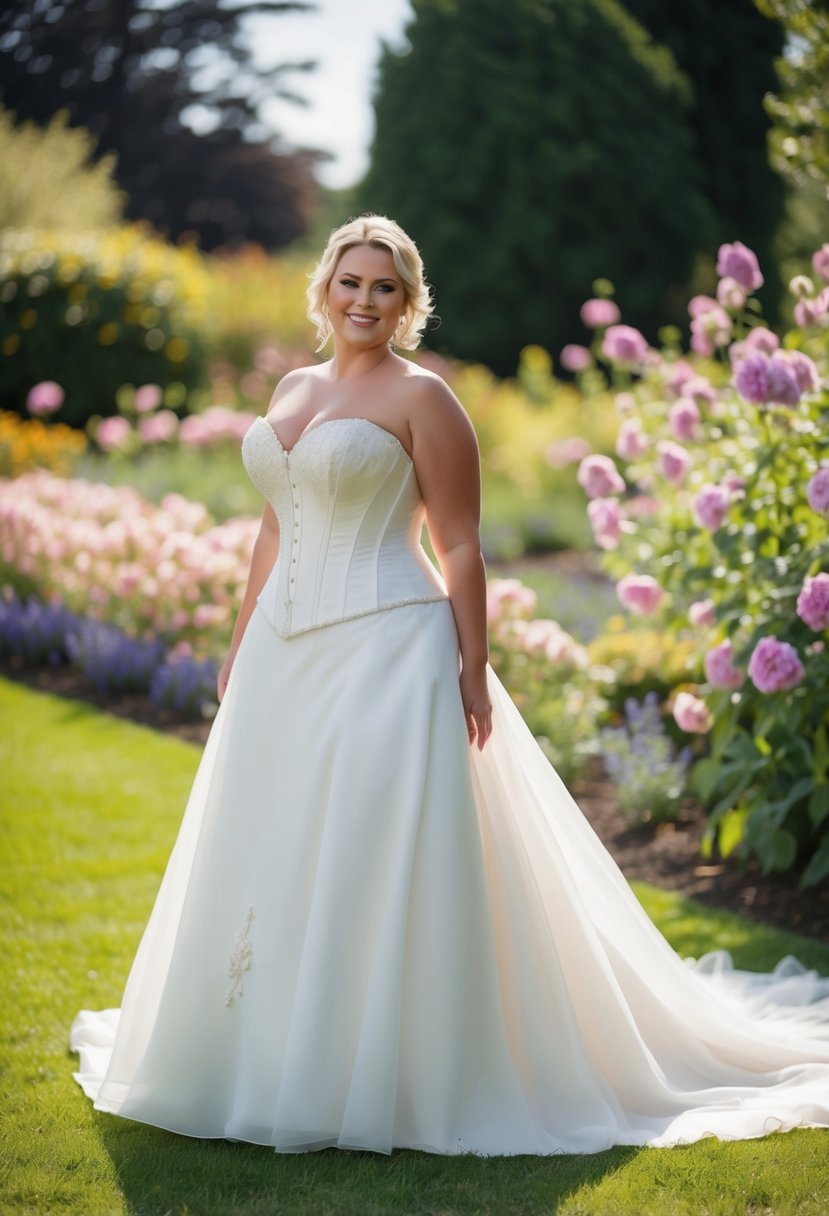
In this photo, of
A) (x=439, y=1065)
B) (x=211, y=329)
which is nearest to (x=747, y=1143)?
(x=439, y=1065)

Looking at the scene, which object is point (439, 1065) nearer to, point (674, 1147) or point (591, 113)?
point (674, 1147)

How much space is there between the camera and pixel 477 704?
3047mm

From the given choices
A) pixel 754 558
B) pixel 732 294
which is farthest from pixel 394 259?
A: pixel 732 294

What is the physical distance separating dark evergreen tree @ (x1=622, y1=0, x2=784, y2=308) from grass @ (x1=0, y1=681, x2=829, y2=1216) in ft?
77.5

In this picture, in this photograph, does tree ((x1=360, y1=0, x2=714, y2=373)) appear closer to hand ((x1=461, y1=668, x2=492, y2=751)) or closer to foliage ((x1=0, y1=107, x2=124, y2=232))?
foliage ((x1=0, y1=107, x2=124, y2=232))

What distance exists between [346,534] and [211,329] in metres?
11.5

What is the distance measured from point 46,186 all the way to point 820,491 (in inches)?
572

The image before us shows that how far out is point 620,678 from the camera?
6387 mm

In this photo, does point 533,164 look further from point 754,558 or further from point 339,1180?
point 339,1180

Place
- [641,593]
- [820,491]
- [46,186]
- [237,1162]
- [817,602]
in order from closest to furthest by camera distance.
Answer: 1. [237,1162]
2. [817,602]
3. [820,491]
4. [641,593]
5. [46,186]

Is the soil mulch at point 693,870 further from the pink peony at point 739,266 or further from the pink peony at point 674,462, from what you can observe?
the pink peony at point 739,266

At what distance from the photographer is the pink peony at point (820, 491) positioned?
3643 mm

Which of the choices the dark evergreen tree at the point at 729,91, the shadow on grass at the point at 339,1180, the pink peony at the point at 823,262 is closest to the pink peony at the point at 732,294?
the pink peony at the point at 823,262

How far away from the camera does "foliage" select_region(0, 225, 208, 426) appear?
13070mm
